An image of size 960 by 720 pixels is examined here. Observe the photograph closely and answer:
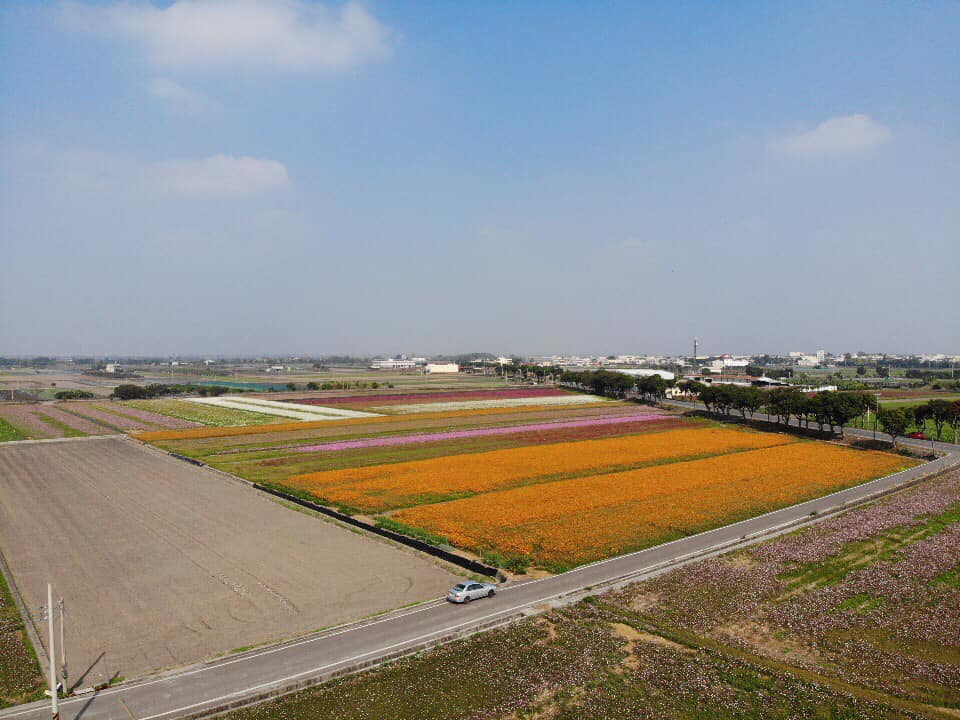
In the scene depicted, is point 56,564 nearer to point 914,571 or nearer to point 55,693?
point 55,693

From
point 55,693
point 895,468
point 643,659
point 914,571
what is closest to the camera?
point 55,693

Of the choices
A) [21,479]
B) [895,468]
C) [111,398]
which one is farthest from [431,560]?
[111,398]

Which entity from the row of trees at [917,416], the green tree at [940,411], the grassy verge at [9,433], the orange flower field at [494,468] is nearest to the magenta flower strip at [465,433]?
the orange flower field at [494,468]

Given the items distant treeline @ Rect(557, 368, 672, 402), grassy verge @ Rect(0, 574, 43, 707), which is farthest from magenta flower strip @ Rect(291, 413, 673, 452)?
grassy verge @ Rect(0, 574, 43, 707)

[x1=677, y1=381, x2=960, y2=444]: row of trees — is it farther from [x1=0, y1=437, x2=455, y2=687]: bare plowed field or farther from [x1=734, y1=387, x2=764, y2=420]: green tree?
[x1=0, y1=437, x2=455, y2=687]: bare plowed field

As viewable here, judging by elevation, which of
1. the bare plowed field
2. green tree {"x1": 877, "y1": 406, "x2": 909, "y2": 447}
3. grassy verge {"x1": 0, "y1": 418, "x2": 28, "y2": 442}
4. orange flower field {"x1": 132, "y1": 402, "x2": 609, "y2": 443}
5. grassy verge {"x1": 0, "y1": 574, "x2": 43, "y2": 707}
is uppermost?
green tree {"x1": 877, "y1": 406, "x2": 909, "y2": 447}

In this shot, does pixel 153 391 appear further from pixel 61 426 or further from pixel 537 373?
pixel 537 373

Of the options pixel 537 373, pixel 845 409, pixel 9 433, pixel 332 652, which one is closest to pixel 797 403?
pixel 845 409
